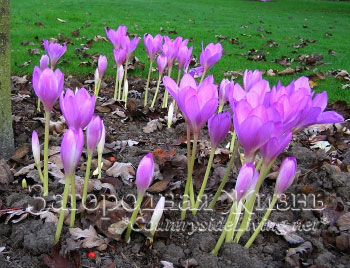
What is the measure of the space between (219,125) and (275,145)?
0.28 meters

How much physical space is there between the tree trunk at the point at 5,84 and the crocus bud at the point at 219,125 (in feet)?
4.68

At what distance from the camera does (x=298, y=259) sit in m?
1.71

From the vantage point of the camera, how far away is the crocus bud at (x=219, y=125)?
162cm

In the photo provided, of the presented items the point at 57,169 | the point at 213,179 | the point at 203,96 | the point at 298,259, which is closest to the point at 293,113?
the point at 203,96

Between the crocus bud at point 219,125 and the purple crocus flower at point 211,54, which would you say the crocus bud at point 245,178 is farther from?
the purple crocus flower at point 211,54

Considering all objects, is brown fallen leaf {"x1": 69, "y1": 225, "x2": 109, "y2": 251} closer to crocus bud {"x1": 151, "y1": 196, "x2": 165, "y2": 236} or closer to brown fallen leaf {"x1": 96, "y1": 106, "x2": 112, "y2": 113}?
crocus bud {"x1": 151, "y1": 196, "x2": 165, "y2": 236}

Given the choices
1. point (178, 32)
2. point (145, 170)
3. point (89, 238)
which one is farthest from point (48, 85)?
point (178, 32)

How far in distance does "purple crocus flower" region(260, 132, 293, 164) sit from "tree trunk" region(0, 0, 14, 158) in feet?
5.55

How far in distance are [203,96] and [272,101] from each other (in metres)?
0.27

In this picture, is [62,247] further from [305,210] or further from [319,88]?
[319,88]

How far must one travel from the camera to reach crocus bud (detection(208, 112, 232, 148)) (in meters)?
1.62

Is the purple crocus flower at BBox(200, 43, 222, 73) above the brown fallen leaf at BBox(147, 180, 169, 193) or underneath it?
above

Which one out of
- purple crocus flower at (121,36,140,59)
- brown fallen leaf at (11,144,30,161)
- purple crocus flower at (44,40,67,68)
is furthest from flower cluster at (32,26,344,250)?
purple crocus flower at (121,36,140,59)

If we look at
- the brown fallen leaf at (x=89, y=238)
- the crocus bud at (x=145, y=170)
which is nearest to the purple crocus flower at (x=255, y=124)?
the crocus bud at (x=145, y=170)
